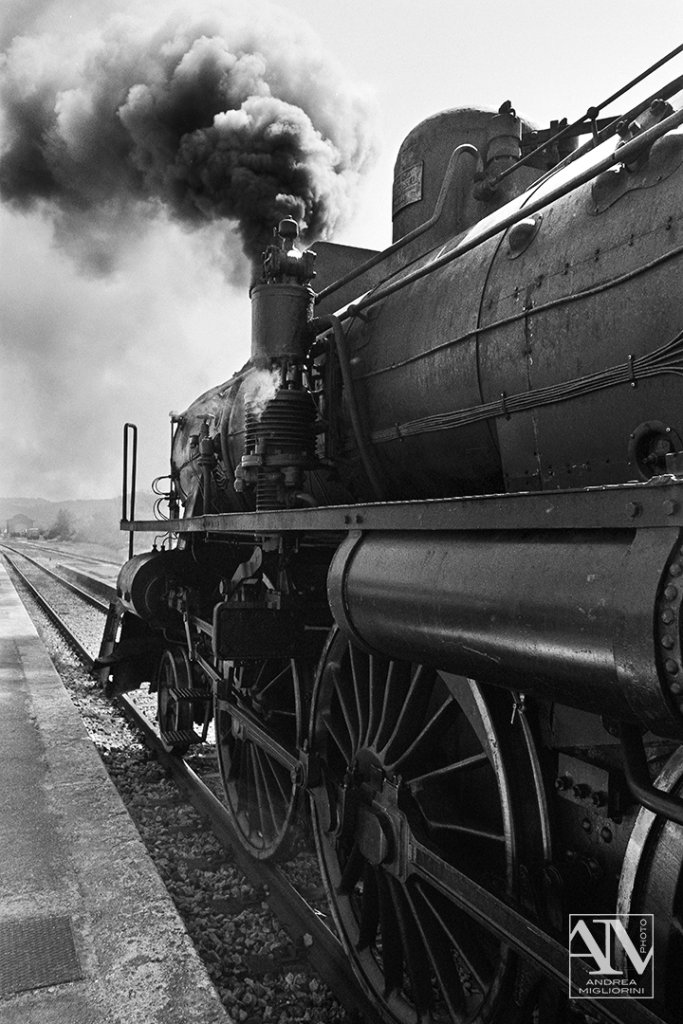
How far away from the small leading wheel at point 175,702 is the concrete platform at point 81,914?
0.66 m

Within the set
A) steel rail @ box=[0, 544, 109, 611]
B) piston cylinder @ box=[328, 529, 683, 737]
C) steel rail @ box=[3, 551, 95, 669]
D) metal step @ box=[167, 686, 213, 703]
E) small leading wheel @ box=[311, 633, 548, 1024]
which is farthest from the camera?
steel rail @ box=[0, 544, 109, 611]

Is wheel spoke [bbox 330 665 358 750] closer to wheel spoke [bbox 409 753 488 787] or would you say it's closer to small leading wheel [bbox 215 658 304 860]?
wheel spoke [bbox 409 753 488 787]

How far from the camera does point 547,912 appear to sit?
2047mm

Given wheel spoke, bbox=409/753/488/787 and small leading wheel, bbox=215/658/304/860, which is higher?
wheel spoke, bbox=409/753/488/787

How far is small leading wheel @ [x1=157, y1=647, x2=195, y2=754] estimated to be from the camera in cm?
552

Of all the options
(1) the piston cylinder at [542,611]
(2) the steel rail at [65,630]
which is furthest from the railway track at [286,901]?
(2) the steel rail at [65,630]

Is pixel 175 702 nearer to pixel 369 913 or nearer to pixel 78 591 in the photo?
pixel 369 913

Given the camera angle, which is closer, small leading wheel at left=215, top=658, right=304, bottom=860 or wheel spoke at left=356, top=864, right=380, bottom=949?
wheel spoke at left=356, top=864, right=380, bottom=949

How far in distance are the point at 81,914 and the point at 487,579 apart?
7.86 feet

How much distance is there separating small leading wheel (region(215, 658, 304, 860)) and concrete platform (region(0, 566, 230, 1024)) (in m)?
0.63

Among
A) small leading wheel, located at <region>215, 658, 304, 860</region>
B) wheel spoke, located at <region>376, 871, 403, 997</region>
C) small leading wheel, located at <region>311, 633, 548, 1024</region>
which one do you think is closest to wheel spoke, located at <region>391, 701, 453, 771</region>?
small leading wheel, located at <region>311, 633, 548, 1024</region>

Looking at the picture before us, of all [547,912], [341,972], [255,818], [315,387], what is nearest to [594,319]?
[547,912]

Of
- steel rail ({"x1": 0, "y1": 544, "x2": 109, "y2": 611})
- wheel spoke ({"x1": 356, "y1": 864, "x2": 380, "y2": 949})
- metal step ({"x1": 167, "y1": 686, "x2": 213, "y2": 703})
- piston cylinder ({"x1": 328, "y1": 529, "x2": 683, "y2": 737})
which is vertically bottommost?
steel rail ({"x1": 0, "y1": 544, "x2": 109, "y2": 611})

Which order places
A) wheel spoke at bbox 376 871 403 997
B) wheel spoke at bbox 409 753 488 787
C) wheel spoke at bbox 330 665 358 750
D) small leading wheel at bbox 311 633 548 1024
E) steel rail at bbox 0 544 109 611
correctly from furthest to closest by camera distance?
steel rail at bbox 0 544 109 611 → wheel spoke at bbox 330 665 358 750 → wheel spoke at bbox 376 871 403 997 → wheel spoke at bbox 409 753 488 787 → small leading wheel at bbox 311 633 548 1024
